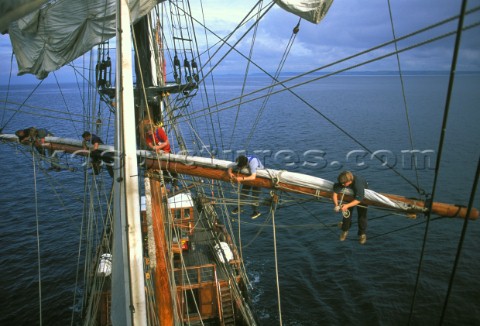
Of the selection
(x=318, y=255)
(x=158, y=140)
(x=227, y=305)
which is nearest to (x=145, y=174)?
(x=158, y=140)

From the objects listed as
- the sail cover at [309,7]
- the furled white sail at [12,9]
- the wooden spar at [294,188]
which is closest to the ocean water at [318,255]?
the wooden spar at [294,188]

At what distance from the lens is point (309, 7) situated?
22.6ft

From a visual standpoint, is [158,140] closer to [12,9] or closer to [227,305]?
[12,9]

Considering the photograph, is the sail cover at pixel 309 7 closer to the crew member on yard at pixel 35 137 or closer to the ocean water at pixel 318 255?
the ocean water at pixel 318 255

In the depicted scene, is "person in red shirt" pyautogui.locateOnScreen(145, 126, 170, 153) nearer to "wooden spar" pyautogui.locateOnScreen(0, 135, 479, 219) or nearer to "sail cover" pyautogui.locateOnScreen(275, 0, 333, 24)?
"wooden spar" pyautogui.locateOnScreen(0, 135, 479, 219)

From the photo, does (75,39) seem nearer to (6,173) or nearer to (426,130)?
(6,173)

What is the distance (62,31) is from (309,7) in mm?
7246

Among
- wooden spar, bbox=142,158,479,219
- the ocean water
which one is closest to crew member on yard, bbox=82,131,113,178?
wooden spar, bbox=142,158,479,219

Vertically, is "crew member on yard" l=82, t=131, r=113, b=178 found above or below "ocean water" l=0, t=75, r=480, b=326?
above

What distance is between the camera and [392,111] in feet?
240

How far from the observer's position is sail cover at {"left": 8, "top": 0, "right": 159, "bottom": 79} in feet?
28.5

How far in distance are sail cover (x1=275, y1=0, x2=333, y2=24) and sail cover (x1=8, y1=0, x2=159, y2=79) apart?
367cm

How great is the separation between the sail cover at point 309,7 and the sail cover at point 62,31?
3673 mm

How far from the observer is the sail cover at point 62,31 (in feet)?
28.5
